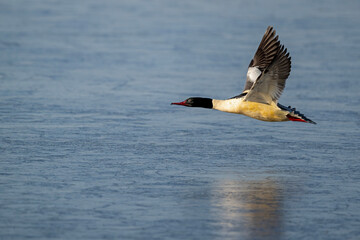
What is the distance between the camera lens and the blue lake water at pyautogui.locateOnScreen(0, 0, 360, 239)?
650cm

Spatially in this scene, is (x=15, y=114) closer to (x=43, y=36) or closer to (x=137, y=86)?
(x=137, y=86)

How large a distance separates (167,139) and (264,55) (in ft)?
5.35

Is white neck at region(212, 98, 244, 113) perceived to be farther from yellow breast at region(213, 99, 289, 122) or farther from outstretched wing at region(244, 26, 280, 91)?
outstretched wing at region(244, 26, 280, 91)

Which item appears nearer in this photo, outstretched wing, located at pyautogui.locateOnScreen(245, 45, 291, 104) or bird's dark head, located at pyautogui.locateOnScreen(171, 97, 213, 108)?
outstretched wing, located at pyautogui.locateOnScreen(245, 45, 291, 104)

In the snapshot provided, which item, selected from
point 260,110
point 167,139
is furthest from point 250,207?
point 167,139

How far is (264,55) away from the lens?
9.80 m

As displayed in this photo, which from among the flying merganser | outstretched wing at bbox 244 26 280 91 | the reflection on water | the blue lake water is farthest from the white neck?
the reflection on water

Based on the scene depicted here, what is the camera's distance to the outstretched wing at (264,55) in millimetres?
9633

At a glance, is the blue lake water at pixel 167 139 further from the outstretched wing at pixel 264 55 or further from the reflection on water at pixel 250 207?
the outstretched wing at pixel 264 55

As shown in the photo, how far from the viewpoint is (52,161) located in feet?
27.4

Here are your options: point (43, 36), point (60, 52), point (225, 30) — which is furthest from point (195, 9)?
point (60, 52)

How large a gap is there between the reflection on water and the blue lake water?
0.02 m

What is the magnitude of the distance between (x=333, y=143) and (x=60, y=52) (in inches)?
319

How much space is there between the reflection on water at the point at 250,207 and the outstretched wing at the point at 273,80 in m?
1.43
